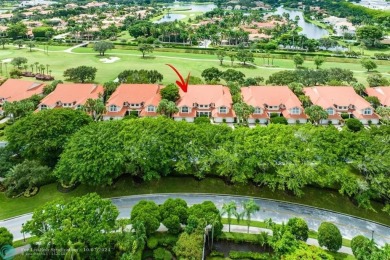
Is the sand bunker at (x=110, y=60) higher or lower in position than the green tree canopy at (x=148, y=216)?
higher

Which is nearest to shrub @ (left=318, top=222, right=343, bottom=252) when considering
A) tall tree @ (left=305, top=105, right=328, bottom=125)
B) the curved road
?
the curved road

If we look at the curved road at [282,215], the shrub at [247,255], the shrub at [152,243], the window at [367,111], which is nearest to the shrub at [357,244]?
the curved road at [282,215]

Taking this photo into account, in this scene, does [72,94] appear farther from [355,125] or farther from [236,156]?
[355,125]

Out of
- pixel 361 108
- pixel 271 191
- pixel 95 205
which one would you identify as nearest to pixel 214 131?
pixel 271 191

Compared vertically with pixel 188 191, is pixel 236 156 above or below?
above

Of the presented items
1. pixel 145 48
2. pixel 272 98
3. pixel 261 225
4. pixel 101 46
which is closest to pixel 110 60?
pixel 101 46

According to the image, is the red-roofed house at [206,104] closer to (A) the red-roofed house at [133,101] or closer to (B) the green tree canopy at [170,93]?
(B) the green tree canopy at [170,93]

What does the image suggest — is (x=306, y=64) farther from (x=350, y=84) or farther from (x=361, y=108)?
(x=361, y=108)
